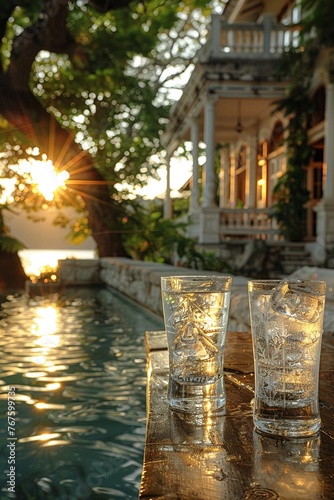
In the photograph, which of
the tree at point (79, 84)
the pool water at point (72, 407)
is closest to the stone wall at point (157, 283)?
the pool water at point (72, 407)

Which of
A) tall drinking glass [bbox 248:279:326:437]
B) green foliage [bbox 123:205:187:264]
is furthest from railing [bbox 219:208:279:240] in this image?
tall drinking glass [bbox 248:279:326:437]

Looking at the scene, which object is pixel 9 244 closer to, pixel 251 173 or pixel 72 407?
pixel 72 407

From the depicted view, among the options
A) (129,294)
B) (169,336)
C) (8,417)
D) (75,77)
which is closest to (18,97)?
(75,77)

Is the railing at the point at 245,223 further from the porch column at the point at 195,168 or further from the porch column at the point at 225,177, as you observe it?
the porch column at the point at 225,177

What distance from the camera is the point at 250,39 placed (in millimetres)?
13602

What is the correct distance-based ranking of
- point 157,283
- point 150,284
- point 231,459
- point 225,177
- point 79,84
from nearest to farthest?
point 231,459, point 157,283, point 150,284, point 79,84, point 225,177

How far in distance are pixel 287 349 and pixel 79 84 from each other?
1387 centimetres

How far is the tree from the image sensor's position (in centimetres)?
1080

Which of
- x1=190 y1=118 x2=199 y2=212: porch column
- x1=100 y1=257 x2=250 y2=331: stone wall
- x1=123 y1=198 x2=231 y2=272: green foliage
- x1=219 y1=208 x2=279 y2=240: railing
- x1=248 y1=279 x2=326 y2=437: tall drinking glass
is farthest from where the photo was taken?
x1=190 y1=118 x2=199 y2=212: porch column

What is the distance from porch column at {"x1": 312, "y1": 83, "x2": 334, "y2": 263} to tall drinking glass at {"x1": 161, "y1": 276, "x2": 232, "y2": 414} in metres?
10.5

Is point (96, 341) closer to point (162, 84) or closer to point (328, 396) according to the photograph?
point (328, 396)

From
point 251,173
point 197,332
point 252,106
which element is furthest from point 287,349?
point 251,173

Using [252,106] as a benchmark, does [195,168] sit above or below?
below

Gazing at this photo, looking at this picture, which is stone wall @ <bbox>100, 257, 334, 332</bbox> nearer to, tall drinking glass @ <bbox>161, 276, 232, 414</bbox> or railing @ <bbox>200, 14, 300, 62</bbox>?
tall drinking glass @ <bbox>161, 276, 232, 414</bbox>
